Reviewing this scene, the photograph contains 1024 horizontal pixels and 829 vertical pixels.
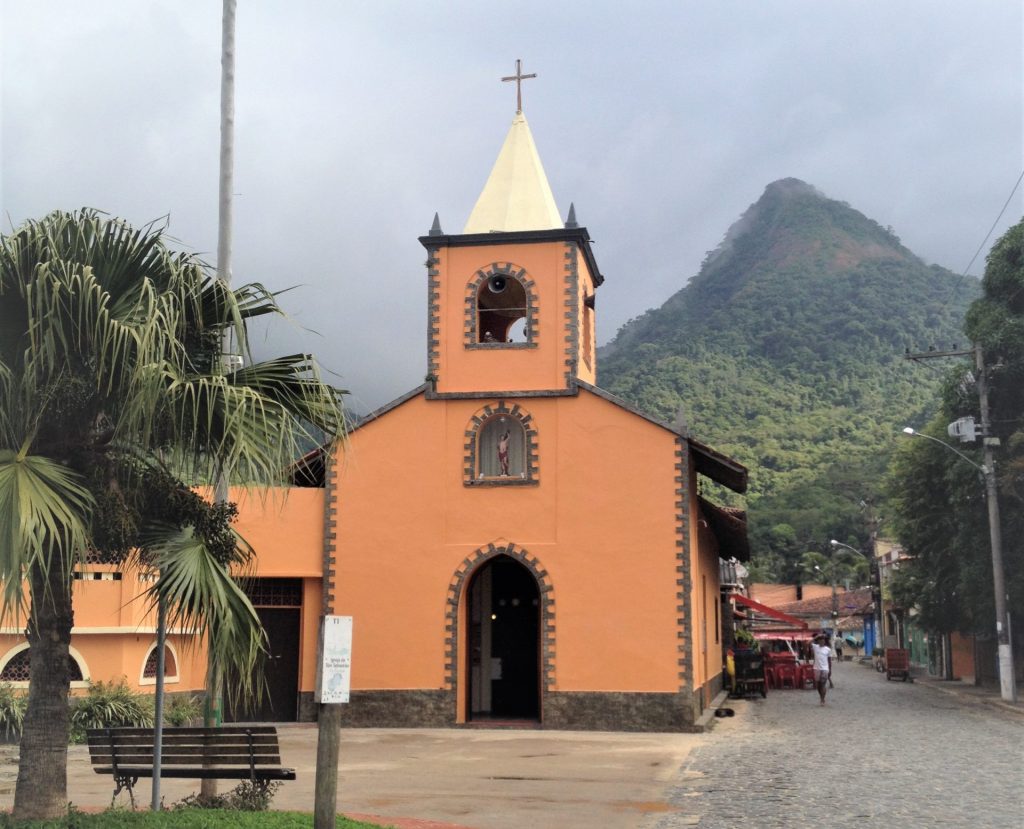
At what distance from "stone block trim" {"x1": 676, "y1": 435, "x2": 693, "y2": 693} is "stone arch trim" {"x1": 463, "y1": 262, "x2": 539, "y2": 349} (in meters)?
3.41

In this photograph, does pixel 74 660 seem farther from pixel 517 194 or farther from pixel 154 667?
pixel 517 194

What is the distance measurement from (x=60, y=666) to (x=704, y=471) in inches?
→ 610

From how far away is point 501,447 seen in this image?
824 inches

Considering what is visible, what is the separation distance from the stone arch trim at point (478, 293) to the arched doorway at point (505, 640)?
430cm

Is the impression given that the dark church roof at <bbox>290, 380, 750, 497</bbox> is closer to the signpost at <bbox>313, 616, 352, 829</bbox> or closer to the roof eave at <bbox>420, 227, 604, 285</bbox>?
the roof eave at <bbox>420, 227, 604, 285</bbox>

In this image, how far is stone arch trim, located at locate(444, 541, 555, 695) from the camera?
65.0ft

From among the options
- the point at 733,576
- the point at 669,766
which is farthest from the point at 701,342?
the point at 669,766

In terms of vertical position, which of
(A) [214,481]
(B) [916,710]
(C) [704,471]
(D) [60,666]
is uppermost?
(C) [704,471]

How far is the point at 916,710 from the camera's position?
24.5 meters

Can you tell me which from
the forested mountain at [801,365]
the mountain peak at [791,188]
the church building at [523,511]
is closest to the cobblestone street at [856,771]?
the church building at [523,511]

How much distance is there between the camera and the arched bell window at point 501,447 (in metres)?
20.5

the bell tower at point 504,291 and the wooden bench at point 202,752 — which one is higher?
the bell tower at point 504,291

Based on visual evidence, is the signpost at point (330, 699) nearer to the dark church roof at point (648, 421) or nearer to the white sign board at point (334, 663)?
the white sign board at point (334, 663)

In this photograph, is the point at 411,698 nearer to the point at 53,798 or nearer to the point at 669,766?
the point at 669,766
